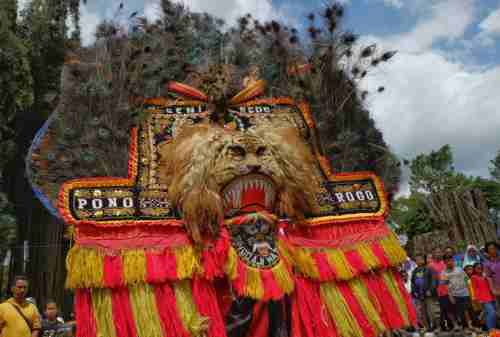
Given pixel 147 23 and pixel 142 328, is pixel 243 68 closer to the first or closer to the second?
pixel 147 23

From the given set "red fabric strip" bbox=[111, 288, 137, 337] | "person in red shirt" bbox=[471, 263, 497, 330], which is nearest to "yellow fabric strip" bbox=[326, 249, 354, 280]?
"red fabric strip" bbox=[111, 288, 137, 337]

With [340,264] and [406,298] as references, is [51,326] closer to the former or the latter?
[340,264]

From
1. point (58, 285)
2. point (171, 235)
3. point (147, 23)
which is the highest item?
point (147, 23)

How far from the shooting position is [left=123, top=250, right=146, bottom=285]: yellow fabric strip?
2989mm

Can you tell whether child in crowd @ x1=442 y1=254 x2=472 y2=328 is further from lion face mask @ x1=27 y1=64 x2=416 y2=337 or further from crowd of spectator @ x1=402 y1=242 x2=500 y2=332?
lion face mask @ x1=27 y1=64 x2=416 y2=337

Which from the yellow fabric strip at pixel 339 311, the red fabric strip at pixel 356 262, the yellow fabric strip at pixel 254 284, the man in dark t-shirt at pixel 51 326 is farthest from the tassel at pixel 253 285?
the man in dark t-shirt at pixel 51 326

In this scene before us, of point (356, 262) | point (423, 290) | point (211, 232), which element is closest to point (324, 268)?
point (356, 262)

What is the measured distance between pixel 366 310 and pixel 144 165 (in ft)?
6.56

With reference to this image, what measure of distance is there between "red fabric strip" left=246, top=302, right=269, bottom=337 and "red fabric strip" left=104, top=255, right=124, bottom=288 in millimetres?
930

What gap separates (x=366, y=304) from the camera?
3.43 metres

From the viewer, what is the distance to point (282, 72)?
181 inches

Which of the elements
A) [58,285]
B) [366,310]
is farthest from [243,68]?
[58,285]

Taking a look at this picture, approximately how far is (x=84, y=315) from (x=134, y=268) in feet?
1.36

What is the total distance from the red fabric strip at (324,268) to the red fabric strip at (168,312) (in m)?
1.04
